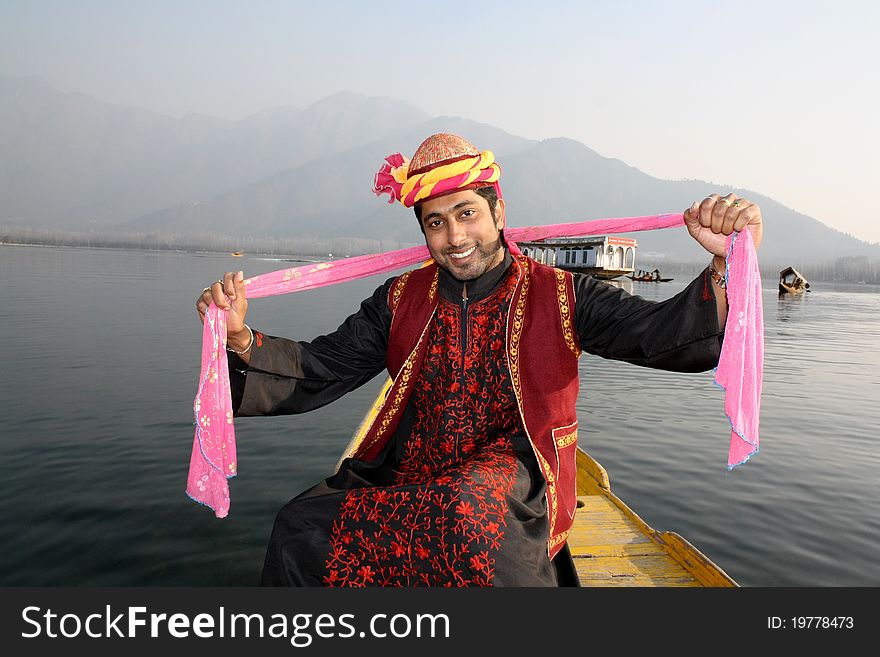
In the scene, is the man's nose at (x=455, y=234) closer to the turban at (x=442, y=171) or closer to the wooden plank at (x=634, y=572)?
the turban at (x=442, y=171)

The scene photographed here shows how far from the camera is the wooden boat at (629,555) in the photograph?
3609mm

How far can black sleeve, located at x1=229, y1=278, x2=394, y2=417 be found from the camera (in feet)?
9.78

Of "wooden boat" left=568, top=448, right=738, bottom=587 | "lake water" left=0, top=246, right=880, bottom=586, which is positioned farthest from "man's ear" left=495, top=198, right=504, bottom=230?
"lake water" left=0, top=246, right=880, bottom=586

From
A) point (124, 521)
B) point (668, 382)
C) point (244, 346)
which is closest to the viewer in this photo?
point (244, 346)

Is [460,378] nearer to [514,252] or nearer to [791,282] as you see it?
[514,252]

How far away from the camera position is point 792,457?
8.52 meters

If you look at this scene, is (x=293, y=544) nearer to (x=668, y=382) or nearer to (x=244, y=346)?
(x=244, y=346)

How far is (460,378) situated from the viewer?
2.98 m

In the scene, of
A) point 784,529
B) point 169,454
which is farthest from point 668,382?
point 169,454

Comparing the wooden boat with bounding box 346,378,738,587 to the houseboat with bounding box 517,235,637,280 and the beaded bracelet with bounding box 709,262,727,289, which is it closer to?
the beaded bracelet with bounding box 709,262,727,289

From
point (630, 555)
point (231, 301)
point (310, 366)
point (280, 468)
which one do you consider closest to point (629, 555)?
point (630, 555)

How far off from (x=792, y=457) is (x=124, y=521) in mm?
8308

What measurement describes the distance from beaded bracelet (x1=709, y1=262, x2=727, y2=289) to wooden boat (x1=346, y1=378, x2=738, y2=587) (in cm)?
170

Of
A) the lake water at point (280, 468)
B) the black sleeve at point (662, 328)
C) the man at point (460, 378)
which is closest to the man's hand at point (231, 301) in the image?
the man at point (460, 378)
